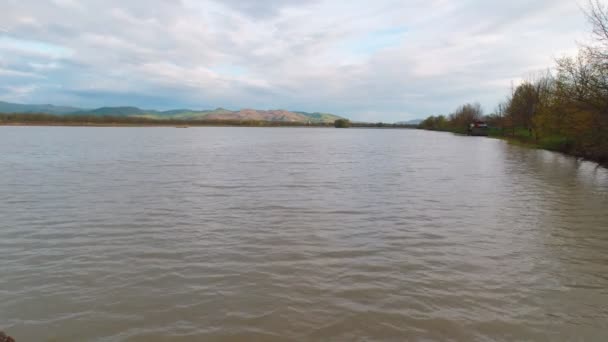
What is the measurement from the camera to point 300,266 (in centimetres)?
787

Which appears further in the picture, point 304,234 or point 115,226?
point 115,226

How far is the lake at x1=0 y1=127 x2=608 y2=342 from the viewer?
5504 mm

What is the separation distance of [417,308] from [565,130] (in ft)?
120

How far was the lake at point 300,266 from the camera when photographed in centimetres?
550

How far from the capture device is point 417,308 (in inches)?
236

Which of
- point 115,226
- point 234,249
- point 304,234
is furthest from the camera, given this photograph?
point 115,226

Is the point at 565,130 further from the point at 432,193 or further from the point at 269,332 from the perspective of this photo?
the point at 269,332

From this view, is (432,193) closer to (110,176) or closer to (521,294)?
(521,294)

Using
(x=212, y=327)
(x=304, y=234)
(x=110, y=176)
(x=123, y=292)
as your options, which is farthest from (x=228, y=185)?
Answer: (x=212, y=327)

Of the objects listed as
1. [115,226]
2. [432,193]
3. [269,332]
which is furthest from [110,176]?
[269,332]

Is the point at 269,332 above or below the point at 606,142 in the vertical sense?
below

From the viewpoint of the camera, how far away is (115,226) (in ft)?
36.0

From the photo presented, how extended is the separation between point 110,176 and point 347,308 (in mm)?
19778

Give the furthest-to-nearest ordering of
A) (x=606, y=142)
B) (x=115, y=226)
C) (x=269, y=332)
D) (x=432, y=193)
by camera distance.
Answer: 1. (x=606, y=142)
2. (x=432, y=193)
3. (x=115, y=226)
4. (x=269, y=332)
